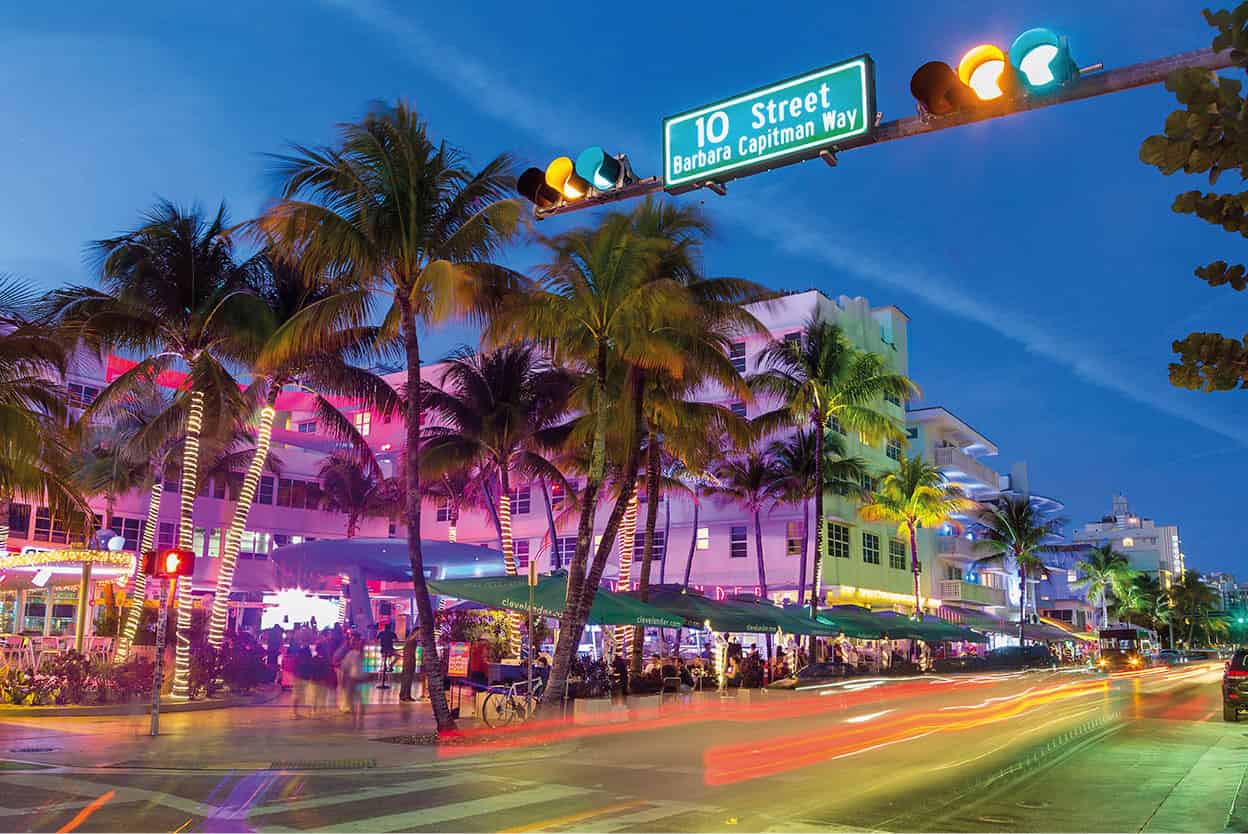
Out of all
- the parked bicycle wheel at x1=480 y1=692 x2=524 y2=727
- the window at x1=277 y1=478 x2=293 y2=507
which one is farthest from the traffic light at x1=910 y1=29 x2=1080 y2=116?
the window at x1=277 y1=478 x2=293 y2=507

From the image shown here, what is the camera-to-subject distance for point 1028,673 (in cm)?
6044

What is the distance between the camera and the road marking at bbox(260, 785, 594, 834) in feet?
31.7

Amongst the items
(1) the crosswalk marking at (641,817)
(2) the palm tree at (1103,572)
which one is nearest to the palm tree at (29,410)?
(1) the crosswalk marking at (641,817)

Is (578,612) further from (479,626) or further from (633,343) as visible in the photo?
(479,626)

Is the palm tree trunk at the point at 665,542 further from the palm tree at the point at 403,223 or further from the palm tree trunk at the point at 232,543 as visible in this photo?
the palm tree at the point at 403,223

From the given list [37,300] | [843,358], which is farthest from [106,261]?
[843,358]

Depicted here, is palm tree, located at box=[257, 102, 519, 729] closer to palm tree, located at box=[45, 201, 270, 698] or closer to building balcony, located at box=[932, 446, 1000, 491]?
palm tree, located at box=[45, 201, 270, 698]

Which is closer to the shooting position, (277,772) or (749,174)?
(749,174)

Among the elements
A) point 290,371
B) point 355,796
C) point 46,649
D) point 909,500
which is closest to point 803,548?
point 909,500

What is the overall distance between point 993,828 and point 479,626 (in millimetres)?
23122

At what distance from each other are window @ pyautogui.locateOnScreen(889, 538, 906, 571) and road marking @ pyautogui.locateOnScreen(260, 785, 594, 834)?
47689 mm

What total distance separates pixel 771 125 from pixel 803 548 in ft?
135

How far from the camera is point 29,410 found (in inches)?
707

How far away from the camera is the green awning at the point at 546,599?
2175 cm
